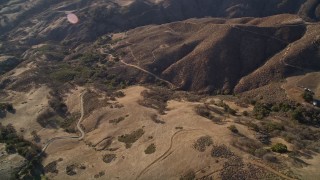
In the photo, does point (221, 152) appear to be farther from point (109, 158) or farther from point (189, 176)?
point (109, 158)

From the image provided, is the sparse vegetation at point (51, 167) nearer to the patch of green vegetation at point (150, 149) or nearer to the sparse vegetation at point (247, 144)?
the patch of green vegetation at point (150, 149)

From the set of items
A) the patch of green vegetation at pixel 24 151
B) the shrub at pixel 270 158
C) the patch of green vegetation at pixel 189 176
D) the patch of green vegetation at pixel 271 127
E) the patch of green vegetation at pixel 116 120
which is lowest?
the patch of green vegetation at pixel 24 151

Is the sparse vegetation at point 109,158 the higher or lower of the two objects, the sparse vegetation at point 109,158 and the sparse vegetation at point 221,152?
the lower

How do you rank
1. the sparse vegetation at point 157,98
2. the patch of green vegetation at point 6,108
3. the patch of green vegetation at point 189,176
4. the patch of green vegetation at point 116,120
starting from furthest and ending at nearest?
1. the patch of green vegetation at point 6,108
2. the sparse vegetation at point 157,98
3. the patch of green vegetation at point 116,120
4. the patch of green vegetation at point 189,176

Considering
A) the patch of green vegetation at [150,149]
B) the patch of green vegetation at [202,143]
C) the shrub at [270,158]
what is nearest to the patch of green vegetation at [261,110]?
the patch of green vegetation at [202,143]

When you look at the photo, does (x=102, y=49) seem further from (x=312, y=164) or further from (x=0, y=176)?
(x=312, y=164)

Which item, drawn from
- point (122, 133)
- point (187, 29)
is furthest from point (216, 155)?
point (187, 29)
